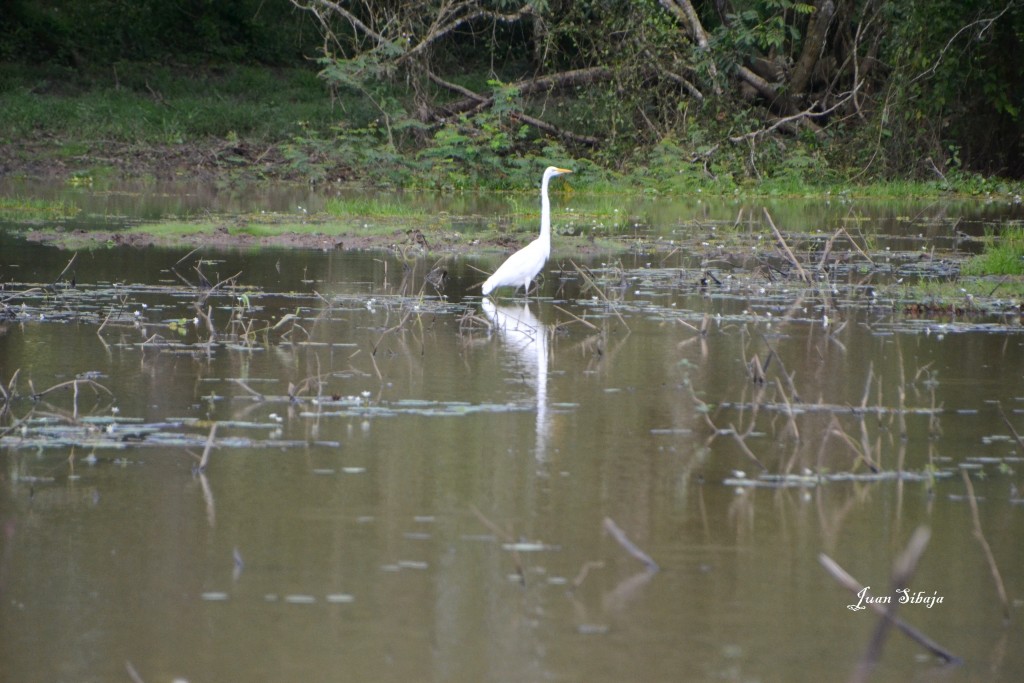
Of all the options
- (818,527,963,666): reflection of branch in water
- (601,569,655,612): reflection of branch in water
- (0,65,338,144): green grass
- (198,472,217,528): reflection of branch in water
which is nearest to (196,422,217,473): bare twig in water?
(198,472,217,528): reflection of branch in water

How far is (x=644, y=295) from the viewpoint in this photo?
1226cm

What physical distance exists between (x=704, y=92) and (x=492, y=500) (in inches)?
910

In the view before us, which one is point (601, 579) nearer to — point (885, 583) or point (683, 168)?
point (885, 583)

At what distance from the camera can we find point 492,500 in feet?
19.1

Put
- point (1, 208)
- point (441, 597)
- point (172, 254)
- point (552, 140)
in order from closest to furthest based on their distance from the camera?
point (441, 597) < point (172, 254) < point (1, 208) < point (552, 140)

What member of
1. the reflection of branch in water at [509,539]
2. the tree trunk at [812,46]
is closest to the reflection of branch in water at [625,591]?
the reflection of branch in water at [509,539]

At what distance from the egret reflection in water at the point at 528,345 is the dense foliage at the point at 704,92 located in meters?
14.9

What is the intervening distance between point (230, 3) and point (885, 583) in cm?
3814

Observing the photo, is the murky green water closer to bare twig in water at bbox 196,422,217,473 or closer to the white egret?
bare twig in water at bbox 196,422,217,473

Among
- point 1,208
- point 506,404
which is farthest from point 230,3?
point 506,404

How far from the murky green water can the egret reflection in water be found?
0.04 m

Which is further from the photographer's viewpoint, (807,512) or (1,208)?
(1,208)

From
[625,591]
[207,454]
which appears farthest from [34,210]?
[625,591]

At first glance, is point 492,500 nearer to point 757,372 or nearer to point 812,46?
point 757,372
